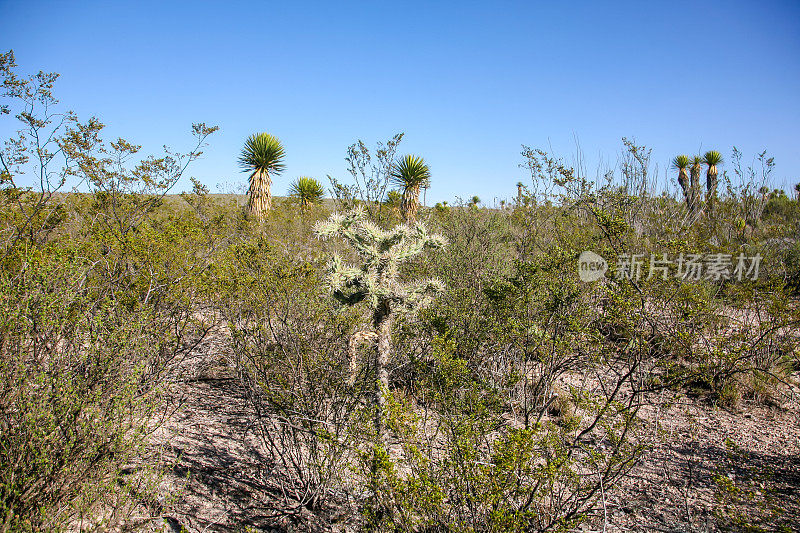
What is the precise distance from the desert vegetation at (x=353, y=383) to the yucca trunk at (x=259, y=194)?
6.02 metres

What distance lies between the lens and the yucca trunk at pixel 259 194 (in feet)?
42.8

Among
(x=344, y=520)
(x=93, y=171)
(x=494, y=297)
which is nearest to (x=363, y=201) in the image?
(x=494, y=297)

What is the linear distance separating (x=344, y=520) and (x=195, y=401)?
2.51 m

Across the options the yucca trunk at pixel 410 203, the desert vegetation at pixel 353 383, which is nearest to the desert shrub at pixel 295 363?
the desert vegetation at pixel 353 383

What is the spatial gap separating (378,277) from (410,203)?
6325 mm

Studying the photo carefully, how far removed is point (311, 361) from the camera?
3.29 meters

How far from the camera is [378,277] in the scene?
4.33 m

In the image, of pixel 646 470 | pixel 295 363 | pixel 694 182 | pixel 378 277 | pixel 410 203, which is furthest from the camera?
pixel 694 182

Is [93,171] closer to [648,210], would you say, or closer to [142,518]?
[142,518]

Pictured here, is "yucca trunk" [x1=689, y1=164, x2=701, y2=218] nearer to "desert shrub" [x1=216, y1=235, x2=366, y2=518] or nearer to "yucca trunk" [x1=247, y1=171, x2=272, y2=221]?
"desert shrub" [x1=216, y1=235, x2=366, y2=518]

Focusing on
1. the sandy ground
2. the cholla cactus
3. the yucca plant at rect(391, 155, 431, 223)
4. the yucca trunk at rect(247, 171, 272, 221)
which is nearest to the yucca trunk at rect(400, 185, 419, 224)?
the yucca plant at rect(391, 155, 431, 223)

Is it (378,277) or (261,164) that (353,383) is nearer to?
(378,277)

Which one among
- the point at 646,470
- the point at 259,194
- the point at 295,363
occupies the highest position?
the point at 259,194

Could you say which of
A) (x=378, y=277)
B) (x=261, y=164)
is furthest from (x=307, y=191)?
(x=378, y=277)
